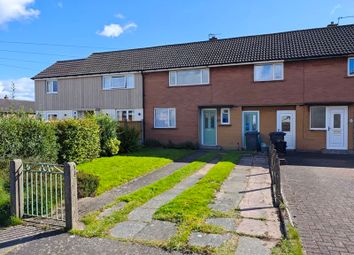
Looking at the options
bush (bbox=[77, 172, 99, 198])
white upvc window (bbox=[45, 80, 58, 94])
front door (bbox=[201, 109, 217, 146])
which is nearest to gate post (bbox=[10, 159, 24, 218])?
bush (bbox=[77, 172, 99, 198])

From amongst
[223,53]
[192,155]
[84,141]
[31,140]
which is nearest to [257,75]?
[223,53]

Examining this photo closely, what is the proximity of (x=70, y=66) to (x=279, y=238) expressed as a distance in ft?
80.5

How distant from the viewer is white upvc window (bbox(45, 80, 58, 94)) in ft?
83.5

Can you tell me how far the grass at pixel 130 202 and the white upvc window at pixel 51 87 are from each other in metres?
17.7

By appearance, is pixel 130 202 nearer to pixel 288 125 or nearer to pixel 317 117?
pixel 288 125

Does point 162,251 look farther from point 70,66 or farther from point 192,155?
point 70,66

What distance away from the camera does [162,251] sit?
4.70 m

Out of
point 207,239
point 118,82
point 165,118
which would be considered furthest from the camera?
point 118,82

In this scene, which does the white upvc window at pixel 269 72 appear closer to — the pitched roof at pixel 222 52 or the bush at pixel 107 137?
the pitched roof at pixel 222 52

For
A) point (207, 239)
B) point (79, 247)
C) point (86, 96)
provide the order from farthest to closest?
point (86, 96), point (207, 239), point (79, 247)

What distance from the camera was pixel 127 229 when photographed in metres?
5.62

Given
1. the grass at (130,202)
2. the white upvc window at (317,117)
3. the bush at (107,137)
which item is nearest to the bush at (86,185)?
the grass at (130,202)

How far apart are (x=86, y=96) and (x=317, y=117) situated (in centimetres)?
1628

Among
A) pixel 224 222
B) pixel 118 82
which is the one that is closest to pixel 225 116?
pixel 118 82
